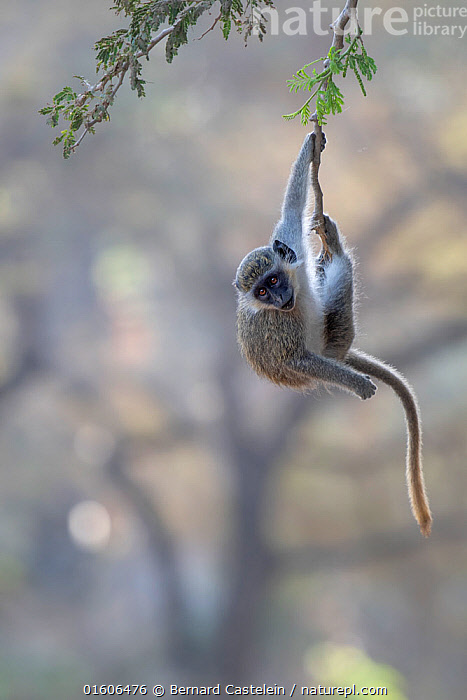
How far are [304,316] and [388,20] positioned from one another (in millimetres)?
5182

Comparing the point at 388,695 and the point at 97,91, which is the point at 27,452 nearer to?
the point at 388,695

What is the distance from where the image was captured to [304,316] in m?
2.66

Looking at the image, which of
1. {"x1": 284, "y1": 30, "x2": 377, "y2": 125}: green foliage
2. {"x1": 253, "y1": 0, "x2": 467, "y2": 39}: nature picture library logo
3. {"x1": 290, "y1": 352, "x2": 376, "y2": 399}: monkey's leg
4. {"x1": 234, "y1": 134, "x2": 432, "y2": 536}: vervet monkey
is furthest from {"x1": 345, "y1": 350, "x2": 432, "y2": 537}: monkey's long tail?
{"x1": 253, "y1": 0, "x2": 467, "y2": 39}: nature picture library logo

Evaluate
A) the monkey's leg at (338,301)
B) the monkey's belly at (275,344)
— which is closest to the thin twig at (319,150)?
the monkey's leg at (338,301)

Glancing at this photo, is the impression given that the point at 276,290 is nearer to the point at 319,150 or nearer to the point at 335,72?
the point at 319,150

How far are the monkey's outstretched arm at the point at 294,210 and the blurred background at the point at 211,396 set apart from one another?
180 inches

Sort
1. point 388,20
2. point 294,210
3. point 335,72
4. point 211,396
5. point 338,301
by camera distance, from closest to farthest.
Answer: point 335,72, point 294,210, point 338,301, point 388,20, point 211,396

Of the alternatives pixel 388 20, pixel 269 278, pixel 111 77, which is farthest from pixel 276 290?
pixel 388 20

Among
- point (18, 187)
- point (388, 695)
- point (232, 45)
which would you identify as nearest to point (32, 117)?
point (18, 187)

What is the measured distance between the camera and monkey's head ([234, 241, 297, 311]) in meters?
2.46

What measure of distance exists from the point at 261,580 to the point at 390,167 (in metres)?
3.94

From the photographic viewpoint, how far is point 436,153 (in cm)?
710

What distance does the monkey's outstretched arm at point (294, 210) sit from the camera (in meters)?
2.56

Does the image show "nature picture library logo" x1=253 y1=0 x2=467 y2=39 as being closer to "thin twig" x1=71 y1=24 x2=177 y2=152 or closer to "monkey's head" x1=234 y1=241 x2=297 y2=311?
"monkey's head" x1=234 y1=241 x2=297 y2=311
